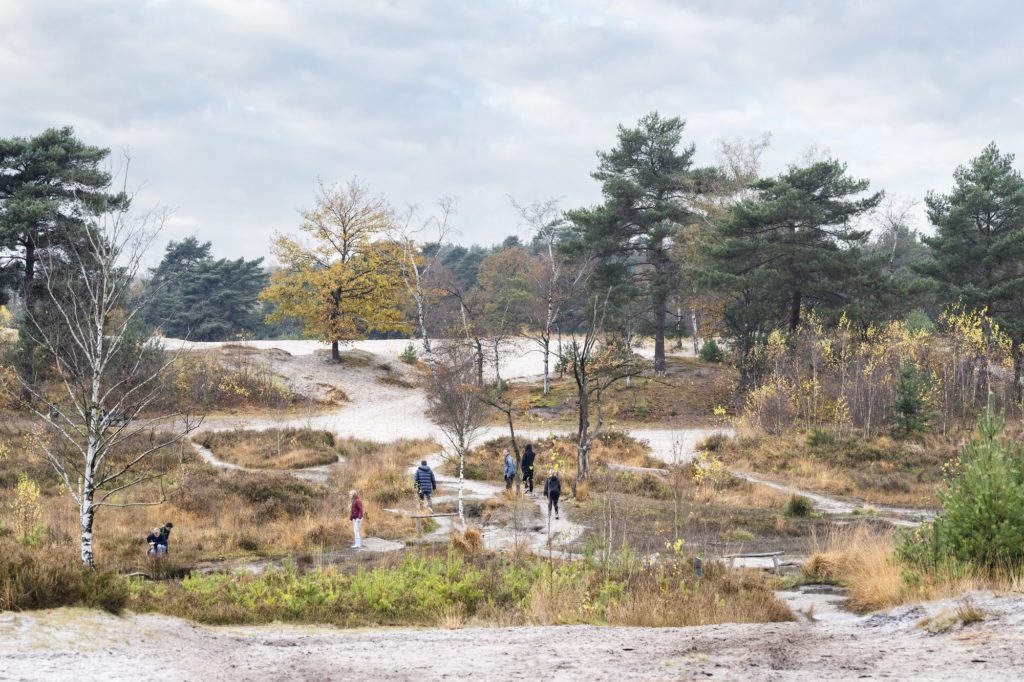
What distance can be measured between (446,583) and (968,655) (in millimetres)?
6346

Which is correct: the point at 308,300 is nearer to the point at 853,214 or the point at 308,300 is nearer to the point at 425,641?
the point at 853,214

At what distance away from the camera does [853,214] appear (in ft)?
115

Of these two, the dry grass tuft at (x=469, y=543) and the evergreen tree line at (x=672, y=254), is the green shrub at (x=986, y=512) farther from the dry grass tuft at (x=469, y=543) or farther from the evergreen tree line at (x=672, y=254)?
the evergreen tree line at (x=672, y=254)

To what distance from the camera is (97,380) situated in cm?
1027

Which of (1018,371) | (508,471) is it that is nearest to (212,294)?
(508,471)

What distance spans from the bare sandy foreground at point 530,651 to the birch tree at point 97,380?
10.9 feet

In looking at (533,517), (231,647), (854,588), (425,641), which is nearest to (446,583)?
(425,641)

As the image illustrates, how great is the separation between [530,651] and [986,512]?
18.1 ft

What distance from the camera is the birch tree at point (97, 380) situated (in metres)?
10.4

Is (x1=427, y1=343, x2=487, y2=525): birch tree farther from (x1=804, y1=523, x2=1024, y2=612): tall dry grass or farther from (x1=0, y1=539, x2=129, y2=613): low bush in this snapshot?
(x1=0, y1=539, x2=129, y2=613): low bush

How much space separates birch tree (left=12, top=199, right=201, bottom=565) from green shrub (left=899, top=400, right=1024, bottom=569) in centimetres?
1008

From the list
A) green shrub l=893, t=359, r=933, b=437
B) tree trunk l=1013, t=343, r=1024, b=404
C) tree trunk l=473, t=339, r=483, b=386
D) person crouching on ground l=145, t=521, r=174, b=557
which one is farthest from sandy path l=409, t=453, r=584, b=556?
tree trunk l=1013, t=343, r=1024, b=404

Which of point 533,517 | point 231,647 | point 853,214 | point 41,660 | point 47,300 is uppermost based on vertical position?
point 853,214

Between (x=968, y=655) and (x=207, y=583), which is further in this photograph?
(x=207, y=583)
